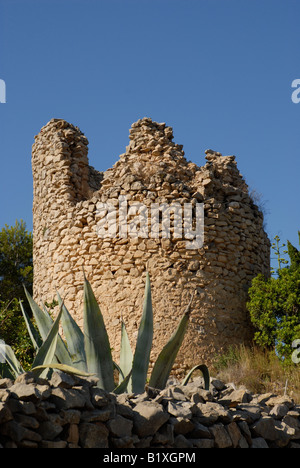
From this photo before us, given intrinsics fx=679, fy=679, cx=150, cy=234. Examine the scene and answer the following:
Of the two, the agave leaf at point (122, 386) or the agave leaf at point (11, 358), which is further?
the agave leaf at point (11, 358)

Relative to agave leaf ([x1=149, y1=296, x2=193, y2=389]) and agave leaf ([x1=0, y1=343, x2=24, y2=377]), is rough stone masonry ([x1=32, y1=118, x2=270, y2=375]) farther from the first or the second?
agave leaf ([x1=0, y1=343, x2=24, y2=377])

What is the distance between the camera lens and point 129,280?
35.2 feet

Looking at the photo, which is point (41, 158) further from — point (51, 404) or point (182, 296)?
point (51, 404)

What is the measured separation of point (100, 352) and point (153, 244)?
4989mm

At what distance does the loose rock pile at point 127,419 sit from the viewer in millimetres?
4617

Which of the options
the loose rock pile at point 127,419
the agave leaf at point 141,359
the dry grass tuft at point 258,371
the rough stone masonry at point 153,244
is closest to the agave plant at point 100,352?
the agave leaf at point 141,359

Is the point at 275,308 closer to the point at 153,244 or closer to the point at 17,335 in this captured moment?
the point at 153,244

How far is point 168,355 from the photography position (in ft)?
20.1

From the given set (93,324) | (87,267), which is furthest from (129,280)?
(93,324)

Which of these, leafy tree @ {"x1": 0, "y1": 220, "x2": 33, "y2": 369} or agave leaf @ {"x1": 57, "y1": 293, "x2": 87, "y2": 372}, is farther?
leafy tree @ {"x1": 0, "y1": 220, "x2": 33, "y2": 369}

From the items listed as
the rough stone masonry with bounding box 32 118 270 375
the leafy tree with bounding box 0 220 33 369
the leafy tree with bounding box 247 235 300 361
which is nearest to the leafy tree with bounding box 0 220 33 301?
the leafy tree with bounding box 0 220 33 369

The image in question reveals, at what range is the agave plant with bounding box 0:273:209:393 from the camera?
19.0ft

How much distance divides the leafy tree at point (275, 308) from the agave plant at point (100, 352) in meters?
4.68

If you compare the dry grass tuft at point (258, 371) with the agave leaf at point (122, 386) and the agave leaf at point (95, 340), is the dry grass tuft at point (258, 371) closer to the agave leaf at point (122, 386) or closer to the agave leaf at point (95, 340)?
the agave leaf at point (122, 386)
